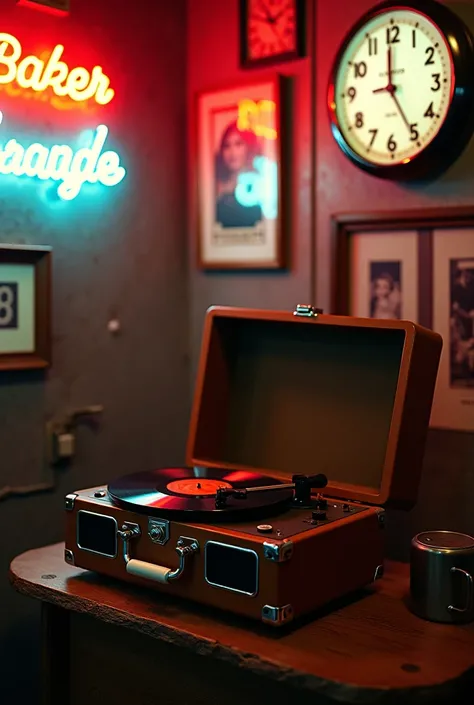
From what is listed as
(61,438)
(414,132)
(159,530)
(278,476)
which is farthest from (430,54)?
(61,438)

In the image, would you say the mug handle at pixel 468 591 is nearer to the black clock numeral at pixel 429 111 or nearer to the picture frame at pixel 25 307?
the black clock numeral at pixel 429 111

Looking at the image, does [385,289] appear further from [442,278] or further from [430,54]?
[430,54]

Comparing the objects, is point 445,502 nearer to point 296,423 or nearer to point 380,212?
point 296,423

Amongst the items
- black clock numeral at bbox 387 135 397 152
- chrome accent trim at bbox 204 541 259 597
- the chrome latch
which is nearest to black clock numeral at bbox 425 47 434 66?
black clock numeral at bbox 387 135 397 152

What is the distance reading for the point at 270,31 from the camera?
2580mm

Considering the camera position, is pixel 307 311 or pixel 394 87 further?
pixel 394 87

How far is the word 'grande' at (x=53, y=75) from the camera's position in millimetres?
2312

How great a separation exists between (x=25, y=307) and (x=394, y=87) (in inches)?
45.4

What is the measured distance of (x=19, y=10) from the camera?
236 centimetres

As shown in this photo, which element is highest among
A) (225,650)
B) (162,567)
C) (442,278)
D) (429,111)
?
(429,111)

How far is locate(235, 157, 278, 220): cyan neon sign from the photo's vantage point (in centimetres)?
260

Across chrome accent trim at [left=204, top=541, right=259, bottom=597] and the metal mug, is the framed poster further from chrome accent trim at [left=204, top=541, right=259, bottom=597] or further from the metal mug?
chrome accent trim at [left=204, top=541, right=259, bottom=597]

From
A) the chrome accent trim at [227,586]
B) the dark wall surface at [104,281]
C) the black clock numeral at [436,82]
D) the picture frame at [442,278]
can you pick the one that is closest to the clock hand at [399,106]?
the black clock numeral at [436,82]

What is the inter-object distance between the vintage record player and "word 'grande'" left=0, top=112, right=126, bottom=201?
0.59 meters
